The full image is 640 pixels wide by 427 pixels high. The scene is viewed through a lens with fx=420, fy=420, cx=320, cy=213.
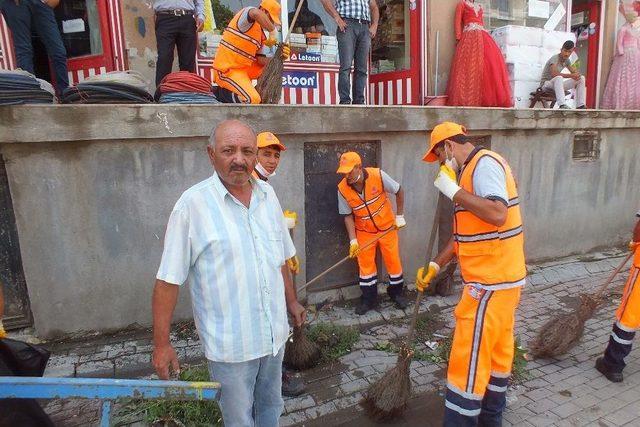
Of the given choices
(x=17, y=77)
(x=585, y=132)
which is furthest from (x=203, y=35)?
(x=585, y=132)

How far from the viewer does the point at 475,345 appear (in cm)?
256

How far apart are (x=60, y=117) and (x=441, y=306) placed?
14.8 ft

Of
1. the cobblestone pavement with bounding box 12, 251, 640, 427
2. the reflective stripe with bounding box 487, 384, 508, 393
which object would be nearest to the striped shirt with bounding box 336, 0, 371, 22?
the cobblestone pavement with bounding box 12, 251, 640, 427

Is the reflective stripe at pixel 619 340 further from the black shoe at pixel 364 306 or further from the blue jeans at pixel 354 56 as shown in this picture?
the blue jeans at pixel 354 56

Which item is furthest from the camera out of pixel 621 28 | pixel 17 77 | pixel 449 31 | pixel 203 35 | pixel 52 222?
pixel 621 28

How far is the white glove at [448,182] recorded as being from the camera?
264 cm

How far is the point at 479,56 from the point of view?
6.73 metres

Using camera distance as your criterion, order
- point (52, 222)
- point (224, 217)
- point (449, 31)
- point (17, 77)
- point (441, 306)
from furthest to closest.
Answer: point (449, 31)
point (441, 306)
point (52, 222)
point (17, 77)
point (224, 217)

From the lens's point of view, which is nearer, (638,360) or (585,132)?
(638,360)

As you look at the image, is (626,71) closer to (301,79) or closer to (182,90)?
(301,79)

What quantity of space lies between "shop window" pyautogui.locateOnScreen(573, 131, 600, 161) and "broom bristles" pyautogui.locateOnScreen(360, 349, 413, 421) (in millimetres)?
5538

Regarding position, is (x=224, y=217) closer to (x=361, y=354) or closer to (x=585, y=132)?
(x=361, y=354)

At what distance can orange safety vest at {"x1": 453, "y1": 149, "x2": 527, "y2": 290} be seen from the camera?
2.61m

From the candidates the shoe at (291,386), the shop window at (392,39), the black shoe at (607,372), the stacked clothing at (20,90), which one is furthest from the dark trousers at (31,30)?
the black shoe at (607,372)
